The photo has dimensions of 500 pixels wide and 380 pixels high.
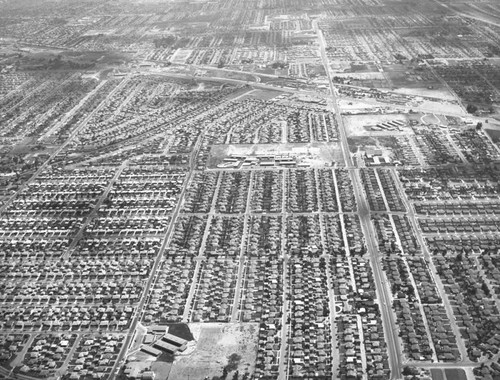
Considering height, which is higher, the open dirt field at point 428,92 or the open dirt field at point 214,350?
the open dirt field at point 428,92

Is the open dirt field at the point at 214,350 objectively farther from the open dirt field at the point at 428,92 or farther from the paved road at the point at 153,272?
the open dirt field at the point at 428,92

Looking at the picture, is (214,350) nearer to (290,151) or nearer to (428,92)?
(290,151)

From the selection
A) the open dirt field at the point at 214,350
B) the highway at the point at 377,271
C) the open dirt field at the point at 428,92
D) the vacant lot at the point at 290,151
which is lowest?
the open dirt field at the point at 214,350

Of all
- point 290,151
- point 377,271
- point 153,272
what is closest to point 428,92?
point 290,151

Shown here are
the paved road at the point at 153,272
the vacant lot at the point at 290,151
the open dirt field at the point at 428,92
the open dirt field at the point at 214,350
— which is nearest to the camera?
the open dirt field at the point at 214,350

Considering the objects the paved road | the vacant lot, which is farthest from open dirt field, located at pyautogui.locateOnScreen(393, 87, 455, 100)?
the paved road

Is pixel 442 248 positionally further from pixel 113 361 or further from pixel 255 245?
pixel 113 361

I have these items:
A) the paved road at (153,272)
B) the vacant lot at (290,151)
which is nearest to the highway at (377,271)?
the vacant lot at (290,151)

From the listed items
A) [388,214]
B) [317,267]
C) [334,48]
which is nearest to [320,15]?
[334,48]

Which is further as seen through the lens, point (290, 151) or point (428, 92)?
point (428, 92)
